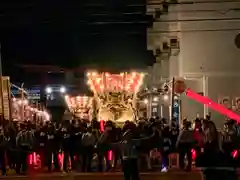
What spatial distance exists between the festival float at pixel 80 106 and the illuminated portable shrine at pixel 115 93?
149 inches

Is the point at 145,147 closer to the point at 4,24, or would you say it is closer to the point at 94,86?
the point at 4,24

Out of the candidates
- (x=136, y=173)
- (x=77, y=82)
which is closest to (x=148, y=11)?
(x=136, y=173)

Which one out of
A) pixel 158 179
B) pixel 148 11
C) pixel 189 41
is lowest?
Result: pixel 158 179

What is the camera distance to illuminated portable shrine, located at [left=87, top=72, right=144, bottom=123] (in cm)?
3362

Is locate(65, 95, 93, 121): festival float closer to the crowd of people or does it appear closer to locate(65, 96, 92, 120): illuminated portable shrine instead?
locate(65, 96, 92, 120): illuminated portable shrine

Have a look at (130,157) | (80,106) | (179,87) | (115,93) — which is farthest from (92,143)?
(80,106)

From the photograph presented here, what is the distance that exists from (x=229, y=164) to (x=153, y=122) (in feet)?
40.7

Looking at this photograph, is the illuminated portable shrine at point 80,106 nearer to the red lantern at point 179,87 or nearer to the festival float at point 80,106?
the festival float at point 80,106

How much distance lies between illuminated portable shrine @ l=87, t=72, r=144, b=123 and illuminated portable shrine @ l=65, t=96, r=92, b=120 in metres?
3.78

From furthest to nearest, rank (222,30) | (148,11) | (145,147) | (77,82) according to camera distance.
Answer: (77,82) < (148,11) < (222,30) < (145,147)

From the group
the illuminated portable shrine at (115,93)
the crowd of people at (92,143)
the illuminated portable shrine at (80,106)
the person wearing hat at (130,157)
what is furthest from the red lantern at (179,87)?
the illuminated portable shrine at (80,106)

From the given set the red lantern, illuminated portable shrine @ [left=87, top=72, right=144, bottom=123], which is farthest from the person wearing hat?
illuminated portable shrine @ [left=87, top=72, right=144, bottom=123]

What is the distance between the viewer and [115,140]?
2292cm

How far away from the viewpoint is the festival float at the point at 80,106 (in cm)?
3859
